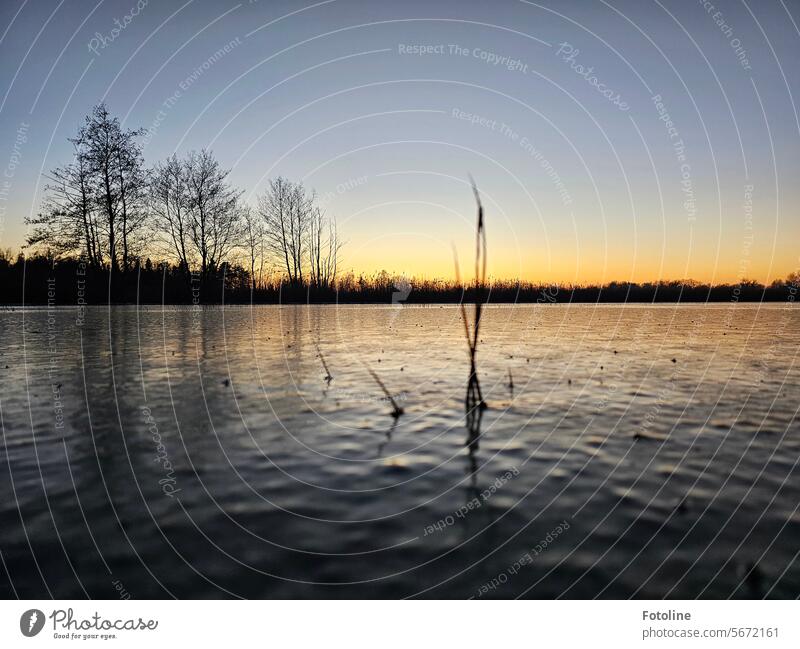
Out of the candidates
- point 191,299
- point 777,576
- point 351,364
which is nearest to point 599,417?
point 777,576

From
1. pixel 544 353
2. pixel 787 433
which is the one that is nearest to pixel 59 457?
pixel 787 433

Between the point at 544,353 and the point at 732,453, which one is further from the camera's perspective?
the point at 544,353

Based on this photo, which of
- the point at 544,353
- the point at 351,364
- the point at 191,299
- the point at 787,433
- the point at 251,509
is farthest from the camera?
the point at 191,299

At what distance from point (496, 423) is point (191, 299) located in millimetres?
59396

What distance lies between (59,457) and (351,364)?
9.51 m

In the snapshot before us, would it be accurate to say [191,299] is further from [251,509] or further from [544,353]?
[251,509]

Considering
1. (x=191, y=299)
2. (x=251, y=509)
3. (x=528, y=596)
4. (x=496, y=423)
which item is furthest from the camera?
(x=191, y=299)

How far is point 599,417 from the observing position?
905cm

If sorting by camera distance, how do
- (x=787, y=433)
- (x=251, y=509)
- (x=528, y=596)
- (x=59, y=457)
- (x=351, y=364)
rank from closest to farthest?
(x=528, y=596) < (x=251, y=509) < (x=59, y=457) < (x=787, y=433) < (x=351, y=364)

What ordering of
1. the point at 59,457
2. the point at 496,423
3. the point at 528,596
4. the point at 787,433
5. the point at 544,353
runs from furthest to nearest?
the point at 544,353, the point at 496,423, the point at 787,433, the point at 59,457, the point at 528,596

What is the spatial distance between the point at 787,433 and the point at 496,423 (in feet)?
15.2

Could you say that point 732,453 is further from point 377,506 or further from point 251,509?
point 251,509

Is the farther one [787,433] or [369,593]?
[787,433]

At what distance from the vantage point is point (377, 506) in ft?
17.3
